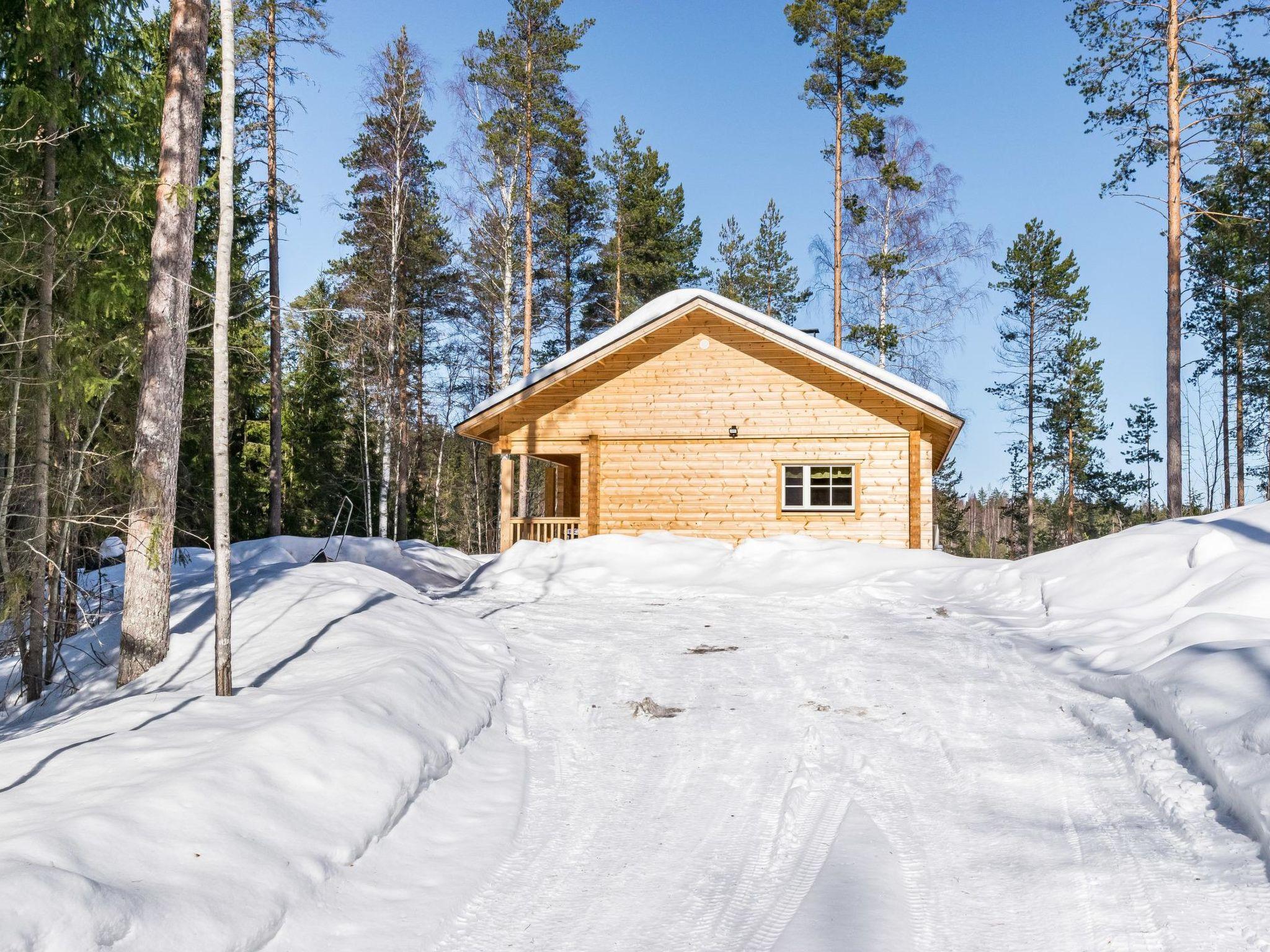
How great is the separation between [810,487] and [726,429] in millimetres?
2127

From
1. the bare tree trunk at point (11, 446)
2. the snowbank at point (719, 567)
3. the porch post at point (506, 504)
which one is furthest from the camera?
the porch post at point (506, 504)

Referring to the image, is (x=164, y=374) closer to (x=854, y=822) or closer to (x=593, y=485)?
(x=854, y=822)

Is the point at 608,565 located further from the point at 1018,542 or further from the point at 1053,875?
the point at 1018,542

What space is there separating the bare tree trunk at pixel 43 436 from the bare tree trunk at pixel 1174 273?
17.5 metres

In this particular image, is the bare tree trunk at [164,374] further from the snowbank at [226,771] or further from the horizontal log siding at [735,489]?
the horizontal log siding at [735,489]

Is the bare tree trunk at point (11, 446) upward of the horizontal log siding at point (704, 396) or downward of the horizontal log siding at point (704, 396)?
downward

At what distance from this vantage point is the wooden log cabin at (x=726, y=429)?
15.8m

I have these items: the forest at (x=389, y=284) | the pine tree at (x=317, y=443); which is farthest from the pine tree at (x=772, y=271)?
the pine tree at (x=317, y=443)

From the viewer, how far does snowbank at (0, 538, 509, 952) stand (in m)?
2.74

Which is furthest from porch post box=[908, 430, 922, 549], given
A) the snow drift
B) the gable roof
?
the snow drift

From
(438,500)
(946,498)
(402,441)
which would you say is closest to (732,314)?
(402,441)

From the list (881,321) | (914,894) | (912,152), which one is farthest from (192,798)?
(912,152)

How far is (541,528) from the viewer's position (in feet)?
59.2

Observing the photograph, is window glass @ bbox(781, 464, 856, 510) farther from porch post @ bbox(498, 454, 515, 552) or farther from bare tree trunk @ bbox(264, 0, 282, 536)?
bare tree trunk @ bbox(264, 0, 282, 536)
